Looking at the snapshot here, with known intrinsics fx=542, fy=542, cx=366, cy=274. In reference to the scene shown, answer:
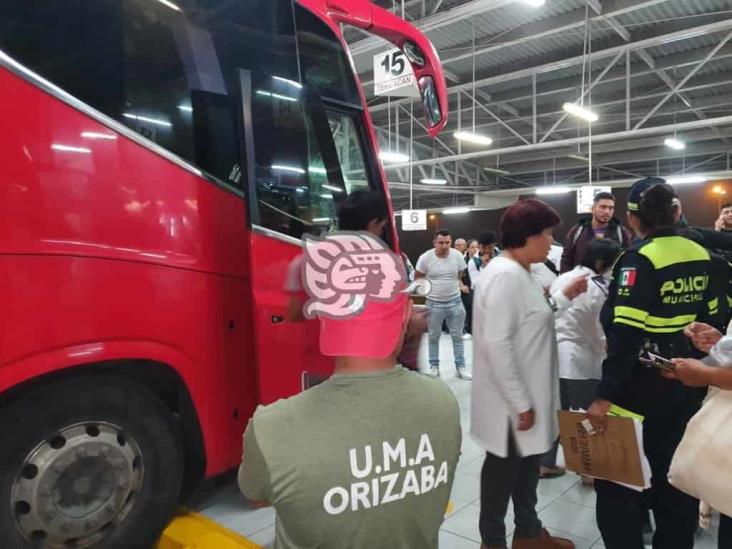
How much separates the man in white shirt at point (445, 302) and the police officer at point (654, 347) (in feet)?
12.0

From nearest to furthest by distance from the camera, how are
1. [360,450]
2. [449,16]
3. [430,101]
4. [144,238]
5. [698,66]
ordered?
[360,450] < [144,238] < [430,101] < [449,16] < [698,66]

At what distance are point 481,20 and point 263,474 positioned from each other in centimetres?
918

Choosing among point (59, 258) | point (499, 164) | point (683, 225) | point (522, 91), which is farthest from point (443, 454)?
point (499, 164)

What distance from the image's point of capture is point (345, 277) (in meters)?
0.99

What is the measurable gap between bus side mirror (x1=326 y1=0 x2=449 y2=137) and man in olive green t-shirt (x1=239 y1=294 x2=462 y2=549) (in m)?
2.59

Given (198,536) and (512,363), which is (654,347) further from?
(198,536)

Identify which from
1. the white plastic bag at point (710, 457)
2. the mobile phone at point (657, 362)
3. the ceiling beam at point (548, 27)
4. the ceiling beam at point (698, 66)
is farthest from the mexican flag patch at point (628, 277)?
the ceiling beam at point (698, 66)

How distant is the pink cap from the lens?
3.28ft

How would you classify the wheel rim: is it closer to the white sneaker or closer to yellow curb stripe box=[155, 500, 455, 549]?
yellow curb stripe box=[155, 500, 455, 549]

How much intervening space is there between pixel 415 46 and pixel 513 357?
2.33 m

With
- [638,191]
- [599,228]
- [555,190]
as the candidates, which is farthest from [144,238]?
[555,190]

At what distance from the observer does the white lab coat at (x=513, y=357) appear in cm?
211

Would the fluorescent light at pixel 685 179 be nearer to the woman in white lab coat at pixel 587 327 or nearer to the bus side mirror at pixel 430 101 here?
the bus side mirror at pixel 430 101

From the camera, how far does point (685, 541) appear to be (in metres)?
2.03
